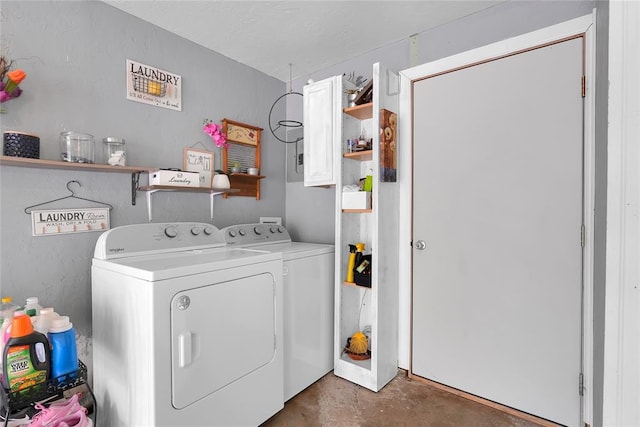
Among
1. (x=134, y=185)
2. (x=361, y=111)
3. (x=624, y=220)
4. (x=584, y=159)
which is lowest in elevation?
(x=624, y=220)

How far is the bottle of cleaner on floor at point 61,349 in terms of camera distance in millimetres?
1241

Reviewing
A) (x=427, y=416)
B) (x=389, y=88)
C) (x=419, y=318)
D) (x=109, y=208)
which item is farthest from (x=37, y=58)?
(x=427, y=416)

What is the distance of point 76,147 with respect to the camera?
1680 mm

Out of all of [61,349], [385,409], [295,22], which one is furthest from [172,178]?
[385,409]

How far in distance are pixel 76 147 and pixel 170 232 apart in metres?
0.66

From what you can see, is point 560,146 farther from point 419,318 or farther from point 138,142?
point 138,142

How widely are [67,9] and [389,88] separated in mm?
1928

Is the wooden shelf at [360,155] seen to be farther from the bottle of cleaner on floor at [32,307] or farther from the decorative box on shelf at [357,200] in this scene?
the bottle of cleaner on floor at [32,307]

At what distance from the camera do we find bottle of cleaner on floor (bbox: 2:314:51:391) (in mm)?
1140

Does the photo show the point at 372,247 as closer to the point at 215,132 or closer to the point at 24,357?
the point at 215,132

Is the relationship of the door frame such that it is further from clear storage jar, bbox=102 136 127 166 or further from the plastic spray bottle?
clear storage jar, bbox=102 136 127 166

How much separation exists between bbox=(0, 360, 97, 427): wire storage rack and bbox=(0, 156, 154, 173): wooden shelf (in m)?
0.96

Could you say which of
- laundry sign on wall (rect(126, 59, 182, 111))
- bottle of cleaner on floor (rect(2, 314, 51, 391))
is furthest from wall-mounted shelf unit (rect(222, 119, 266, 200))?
bottle of cleaner on floor (rect(2, 314, 51, 391))

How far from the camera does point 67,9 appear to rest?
5.57 ft
